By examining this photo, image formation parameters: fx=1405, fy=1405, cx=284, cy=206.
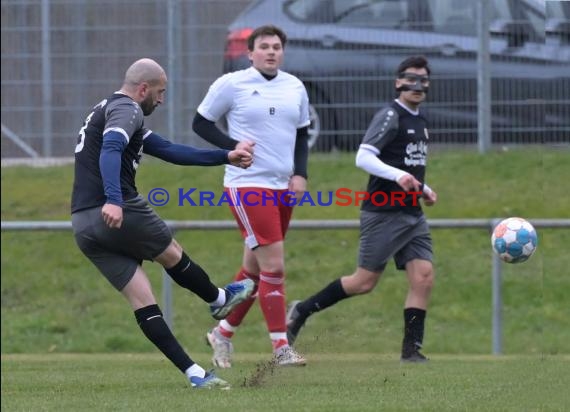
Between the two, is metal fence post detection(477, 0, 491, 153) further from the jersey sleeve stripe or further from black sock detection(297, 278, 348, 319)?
the jersey sleeve stripe

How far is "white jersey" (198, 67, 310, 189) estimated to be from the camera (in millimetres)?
9469

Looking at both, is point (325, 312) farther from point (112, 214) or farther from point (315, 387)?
point (112, 214)

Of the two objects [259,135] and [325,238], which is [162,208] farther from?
[259,135]

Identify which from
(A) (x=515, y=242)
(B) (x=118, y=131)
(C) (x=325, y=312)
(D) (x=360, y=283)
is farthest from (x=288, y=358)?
(C) (x=325, y=312)

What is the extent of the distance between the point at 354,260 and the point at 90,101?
12.2 feet

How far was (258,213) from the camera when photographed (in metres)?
9.35

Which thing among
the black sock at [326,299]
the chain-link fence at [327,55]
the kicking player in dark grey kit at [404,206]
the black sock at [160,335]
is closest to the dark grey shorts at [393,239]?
the kicking player in dark grey kit at [404,206]

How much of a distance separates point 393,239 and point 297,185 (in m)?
0.81

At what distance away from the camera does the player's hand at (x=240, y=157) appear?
7.87m

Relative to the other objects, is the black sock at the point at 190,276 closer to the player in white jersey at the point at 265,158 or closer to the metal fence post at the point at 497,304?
the player in white jersey at the point at 265,158

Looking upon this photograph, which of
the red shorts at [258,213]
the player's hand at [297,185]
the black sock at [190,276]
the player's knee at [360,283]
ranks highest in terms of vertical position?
the player's hand at [297,185]

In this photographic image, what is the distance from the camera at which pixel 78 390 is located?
26.8 ft

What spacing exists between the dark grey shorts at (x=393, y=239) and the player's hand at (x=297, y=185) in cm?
60

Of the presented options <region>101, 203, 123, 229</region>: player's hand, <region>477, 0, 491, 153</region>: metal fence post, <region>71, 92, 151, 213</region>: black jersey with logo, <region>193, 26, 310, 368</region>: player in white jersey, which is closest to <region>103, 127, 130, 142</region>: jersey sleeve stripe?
<region>71, 92, 151, 213</region>: black jersey with logo
